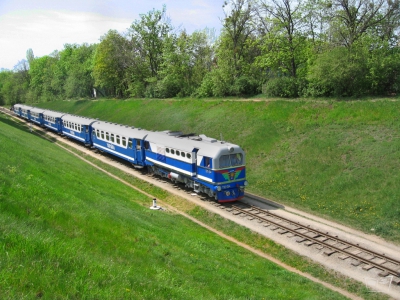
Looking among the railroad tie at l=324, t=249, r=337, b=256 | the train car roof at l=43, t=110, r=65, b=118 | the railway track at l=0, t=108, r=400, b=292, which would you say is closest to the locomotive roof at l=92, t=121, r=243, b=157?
the railway track at l=0, t=108, r=400, b=292

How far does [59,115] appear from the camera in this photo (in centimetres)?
4759

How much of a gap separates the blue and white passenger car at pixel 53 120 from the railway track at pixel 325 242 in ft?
114

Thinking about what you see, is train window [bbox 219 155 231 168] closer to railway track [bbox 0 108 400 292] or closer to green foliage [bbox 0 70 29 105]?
railway track [bbox 0 108 400 292]

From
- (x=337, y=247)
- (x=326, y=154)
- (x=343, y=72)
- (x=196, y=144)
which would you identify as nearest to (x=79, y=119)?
(x=196, y=144)

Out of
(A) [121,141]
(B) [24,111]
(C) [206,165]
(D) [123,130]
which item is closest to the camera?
(C) [206,165]

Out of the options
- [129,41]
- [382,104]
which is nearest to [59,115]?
[129,41]

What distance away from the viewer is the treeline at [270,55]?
2833 centimetres

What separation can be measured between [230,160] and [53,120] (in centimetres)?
3756

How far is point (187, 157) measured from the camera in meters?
21.4

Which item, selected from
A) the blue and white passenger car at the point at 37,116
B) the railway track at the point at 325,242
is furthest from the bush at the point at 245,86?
the blue and white passenger car at the point at 37,116

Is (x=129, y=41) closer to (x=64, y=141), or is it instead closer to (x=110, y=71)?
(x=110, y=71)

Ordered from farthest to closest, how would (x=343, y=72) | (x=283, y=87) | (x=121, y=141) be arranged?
(x=283, y=87), (x=121, y=141), (x=343, y=72)

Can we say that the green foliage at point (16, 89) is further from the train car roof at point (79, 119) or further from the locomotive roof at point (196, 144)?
the locomotive roof at point (196, 144)

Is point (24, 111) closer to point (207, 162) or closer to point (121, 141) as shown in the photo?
point (121, 141)
